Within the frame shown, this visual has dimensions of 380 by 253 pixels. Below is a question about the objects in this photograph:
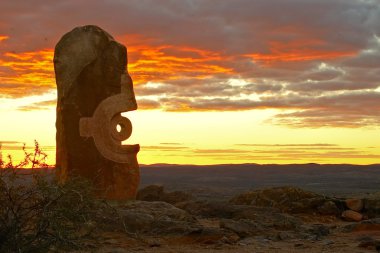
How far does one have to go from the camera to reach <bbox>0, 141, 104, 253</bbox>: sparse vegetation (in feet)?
29.0


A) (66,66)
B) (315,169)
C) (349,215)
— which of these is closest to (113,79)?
(66,66)

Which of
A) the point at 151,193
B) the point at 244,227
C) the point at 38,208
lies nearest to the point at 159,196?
the point at 151,193

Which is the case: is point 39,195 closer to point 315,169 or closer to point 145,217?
point 145,217

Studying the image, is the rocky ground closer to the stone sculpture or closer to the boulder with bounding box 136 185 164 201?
the stone sculpture

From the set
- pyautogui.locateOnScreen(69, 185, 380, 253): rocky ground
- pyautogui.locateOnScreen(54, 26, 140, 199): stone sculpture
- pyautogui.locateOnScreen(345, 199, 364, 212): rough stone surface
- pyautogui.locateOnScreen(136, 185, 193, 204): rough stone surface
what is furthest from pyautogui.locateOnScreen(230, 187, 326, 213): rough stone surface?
pyautogui.locateOnScreen(54, 26, 140, 199): stone sculpture

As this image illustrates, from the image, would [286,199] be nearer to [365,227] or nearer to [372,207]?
[372,207]

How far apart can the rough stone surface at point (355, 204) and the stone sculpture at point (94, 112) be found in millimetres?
7424

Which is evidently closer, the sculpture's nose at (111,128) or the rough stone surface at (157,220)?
the rough stone surface at (157,220)

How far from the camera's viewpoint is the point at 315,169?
144 metres

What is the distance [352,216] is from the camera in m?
20.1

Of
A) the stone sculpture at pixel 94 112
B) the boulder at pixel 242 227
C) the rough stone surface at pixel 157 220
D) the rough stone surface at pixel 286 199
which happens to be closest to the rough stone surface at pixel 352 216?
the rough stone surface at pixel 286 199

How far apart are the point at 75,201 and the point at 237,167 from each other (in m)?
144

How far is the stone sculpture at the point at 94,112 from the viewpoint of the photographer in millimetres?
19141

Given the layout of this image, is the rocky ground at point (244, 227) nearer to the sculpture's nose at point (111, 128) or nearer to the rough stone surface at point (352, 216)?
the rough stone surface at point (352, 216)
